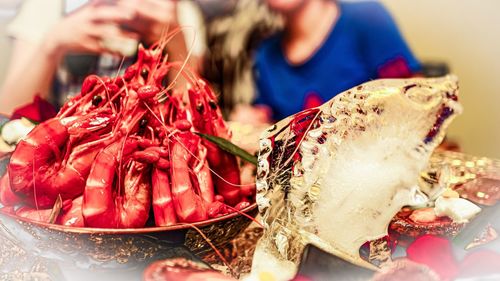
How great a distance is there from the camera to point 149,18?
0.88 metres

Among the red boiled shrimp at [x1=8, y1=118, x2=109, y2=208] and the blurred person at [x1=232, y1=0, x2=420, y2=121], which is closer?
the red boiled shrimp at [x1=8, y1=118, x2=109, y2=208]

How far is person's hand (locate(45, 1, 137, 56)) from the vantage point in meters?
0.82

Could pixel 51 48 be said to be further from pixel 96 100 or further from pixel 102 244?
pixel 102 244

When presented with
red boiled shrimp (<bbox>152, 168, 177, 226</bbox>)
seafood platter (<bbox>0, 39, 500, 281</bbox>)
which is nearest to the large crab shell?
seafood platter (<bbox>0, 39, 500, 281</bbox>)

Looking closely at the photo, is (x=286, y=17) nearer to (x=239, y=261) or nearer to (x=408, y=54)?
(x=408, y=54)

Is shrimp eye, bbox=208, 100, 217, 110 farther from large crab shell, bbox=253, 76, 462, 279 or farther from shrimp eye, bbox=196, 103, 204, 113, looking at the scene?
large crab shell, bbox=253, 76, 462, 279

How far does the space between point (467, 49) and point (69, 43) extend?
2.26ft

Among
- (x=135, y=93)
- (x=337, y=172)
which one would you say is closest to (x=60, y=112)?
(x=135, y=93)

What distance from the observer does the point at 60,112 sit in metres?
0.66

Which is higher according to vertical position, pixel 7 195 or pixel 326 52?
pixel 326 52

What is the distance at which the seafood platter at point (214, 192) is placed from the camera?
1.97ft

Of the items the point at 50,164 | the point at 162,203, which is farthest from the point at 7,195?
the point at 162,203

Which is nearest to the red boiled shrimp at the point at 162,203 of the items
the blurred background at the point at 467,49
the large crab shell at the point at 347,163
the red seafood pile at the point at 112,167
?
the red seafood pile at the point at 112,167

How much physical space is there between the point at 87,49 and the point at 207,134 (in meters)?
0.28
